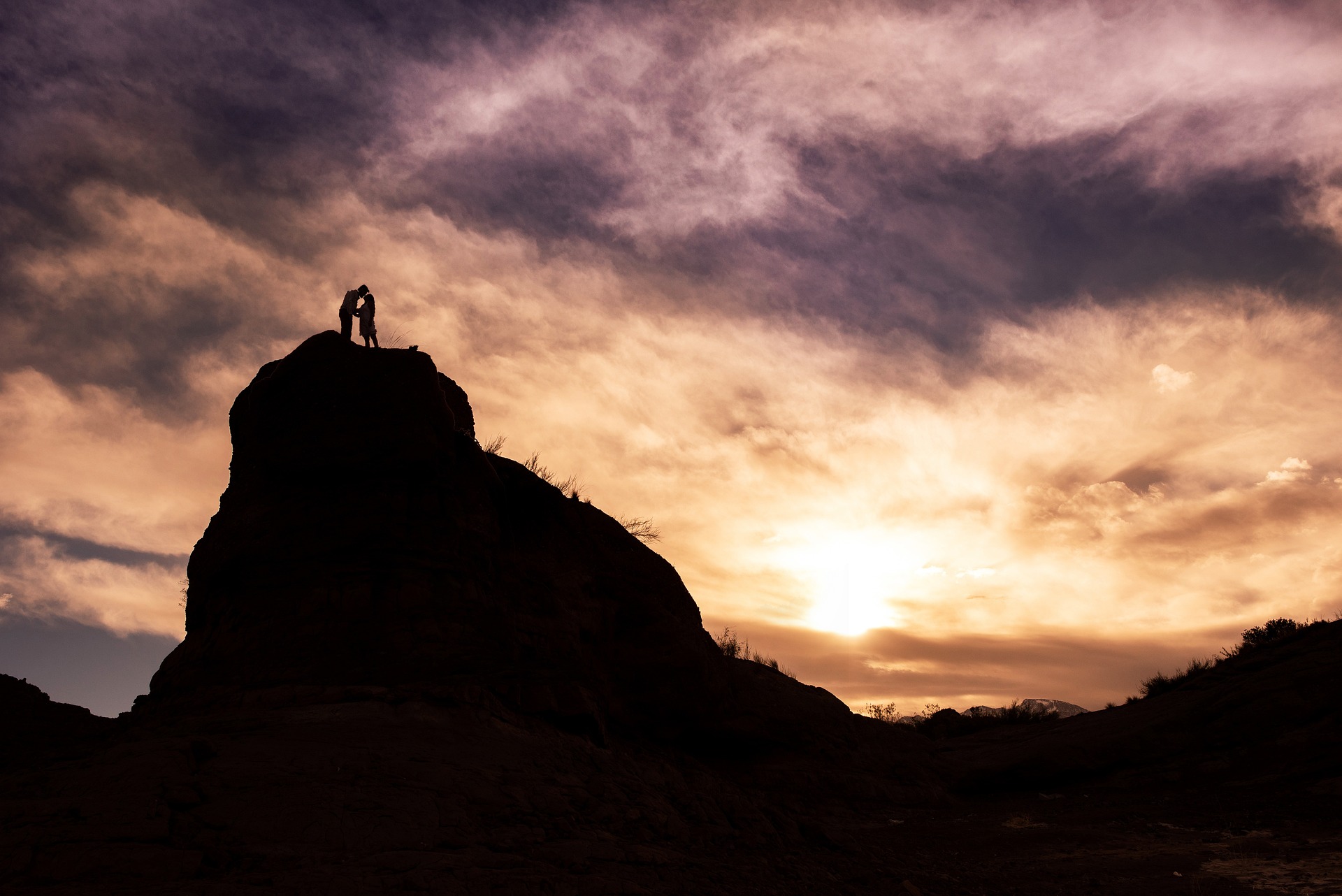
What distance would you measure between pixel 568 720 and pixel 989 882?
19.5 ft

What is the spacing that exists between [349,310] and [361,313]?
1.30 feet

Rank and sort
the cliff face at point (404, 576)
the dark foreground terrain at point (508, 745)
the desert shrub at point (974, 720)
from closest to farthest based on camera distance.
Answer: the dark foreground terrain at point (508, 745), the cliff face at point (404, 576), the desert shrub at point (974, 720)

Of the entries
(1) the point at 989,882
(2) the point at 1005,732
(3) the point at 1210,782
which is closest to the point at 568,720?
(1) the point at 989,882

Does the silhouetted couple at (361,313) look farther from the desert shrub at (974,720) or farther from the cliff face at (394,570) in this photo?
the desert shrub at (974,720)

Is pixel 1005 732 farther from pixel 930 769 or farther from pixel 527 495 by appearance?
pixel 527 495

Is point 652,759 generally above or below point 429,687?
below

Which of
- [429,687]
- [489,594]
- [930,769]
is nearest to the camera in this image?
[429,687]

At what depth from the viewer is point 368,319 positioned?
1532 centimetres

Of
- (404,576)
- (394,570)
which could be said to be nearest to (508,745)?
(404,576)

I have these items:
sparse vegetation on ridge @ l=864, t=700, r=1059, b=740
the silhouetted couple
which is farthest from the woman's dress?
sparse vegetation on ridge @ l=864, t=700, r=1059, b=740

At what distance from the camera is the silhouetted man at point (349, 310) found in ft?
48.2

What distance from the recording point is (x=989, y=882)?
10203mm

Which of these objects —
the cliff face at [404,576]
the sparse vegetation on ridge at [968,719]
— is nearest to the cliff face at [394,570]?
the cliff face at [404,576]

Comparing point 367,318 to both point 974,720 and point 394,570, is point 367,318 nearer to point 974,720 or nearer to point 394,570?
point 394,570
